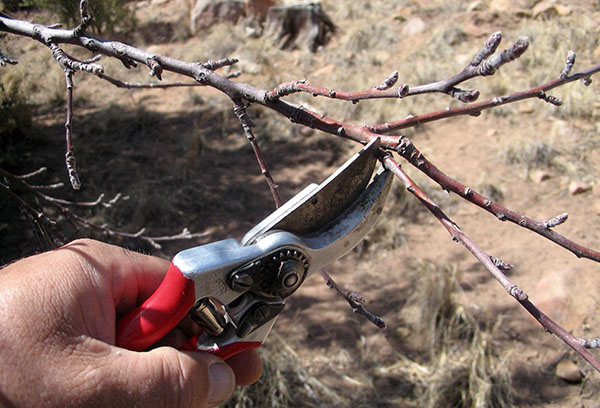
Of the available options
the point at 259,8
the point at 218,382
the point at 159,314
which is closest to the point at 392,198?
the point at 218,382

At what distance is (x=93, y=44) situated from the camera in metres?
1.65

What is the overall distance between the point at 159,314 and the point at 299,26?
8.07 metres

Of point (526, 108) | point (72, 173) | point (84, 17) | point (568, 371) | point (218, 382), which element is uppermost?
point (84, 17)

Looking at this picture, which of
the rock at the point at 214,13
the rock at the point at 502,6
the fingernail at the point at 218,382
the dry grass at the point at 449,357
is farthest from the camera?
the rock at the point at 214,13

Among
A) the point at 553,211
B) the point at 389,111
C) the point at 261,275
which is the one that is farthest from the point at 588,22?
the point at 261,275

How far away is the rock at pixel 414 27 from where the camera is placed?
8180 mm

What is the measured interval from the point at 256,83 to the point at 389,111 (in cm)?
233

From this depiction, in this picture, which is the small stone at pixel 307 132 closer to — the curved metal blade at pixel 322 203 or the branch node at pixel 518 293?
the curved metal blade at pixel 322 203

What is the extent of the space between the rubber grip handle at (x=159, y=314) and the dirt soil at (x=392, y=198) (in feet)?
6.15

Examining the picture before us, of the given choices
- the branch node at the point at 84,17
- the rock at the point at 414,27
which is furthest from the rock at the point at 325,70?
the branch node at the point at 84,17

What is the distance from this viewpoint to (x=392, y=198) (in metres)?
4.86

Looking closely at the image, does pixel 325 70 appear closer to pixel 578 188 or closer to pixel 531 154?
pixel 531 154

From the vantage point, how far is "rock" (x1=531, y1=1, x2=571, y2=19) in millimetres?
7577

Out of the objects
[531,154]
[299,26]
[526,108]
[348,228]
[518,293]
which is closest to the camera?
[518,293]
